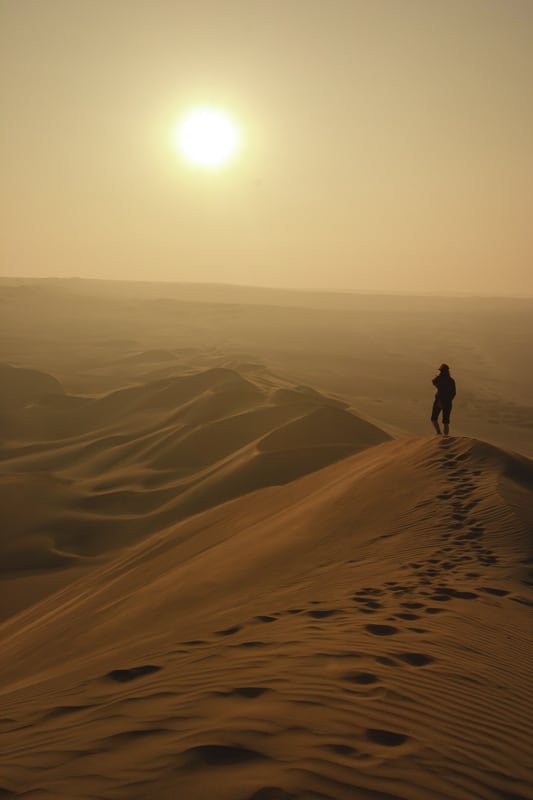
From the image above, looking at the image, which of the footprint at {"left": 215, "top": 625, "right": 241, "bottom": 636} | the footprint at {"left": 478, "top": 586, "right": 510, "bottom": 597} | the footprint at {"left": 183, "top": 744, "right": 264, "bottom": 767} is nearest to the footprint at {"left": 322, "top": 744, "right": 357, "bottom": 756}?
the footprint at {"left": 183, "top": 744, "right": 264, "bottom": 767}

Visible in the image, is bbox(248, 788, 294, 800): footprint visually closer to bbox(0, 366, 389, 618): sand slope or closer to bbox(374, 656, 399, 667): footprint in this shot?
bbox(374, 656, 399, 667): footprint

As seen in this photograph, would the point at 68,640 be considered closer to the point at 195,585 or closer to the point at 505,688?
the point at 195,585

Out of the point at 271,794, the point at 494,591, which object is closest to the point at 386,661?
the point at 271,794

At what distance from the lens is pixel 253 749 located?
264 centimetres

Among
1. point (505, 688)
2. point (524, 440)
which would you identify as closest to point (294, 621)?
point (505, 688)

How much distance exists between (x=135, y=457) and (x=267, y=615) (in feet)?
50.4

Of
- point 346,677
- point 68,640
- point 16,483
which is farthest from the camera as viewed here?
point 16,483

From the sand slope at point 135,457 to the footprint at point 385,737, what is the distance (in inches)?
361

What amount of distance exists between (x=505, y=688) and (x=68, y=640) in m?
4.80

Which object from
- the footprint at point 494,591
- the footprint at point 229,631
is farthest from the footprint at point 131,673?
the footprint at point 494,591

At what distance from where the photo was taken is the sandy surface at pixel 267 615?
262 centimetres

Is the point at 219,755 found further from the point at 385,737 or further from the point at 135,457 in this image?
the point at 135,457

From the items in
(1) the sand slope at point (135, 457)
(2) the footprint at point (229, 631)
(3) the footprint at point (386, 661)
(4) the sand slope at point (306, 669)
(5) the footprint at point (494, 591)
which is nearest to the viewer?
(4) the sand slope at point (306, 669)

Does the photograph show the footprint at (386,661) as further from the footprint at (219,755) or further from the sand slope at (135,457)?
the sand slope at (135,457)
